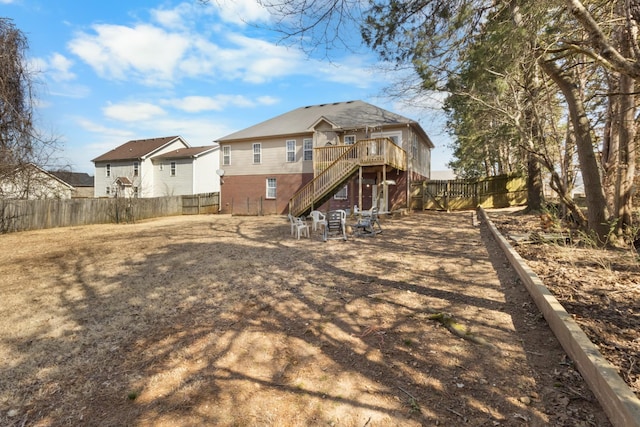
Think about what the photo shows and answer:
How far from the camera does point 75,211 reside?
17.9 metres

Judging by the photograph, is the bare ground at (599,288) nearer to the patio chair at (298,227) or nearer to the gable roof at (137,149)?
the patio chair at (298,227)

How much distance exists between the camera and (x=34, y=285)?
6172 millimetres

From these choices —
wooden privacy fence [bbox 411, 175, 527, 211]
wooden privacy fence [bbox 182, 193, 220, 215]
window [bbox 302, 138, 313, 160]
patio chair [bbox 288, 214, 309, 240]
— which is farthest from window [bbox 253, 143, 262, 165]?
patio chair [bbox 288, 214, 309, 240]

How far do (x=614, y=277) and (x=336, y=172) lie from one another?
12164 millimetres

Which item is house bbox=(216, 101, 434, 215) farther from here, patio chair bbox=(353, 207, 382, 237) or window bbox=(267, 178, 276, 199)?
patio chair bbox=(353, 207, 382, 237)

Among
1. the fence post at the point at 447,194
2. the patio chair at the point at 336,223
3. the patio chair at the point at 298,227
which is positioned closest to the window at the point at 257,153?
the patio chair at the point at 298,227

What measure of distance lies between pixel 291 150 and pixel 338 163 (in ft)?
20.3

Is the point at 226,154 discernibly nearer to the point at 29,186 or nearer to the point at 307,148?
the point at 307,148

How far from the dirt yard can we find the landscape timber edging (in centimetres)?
10

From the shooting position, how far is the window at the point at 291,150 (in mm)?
21094

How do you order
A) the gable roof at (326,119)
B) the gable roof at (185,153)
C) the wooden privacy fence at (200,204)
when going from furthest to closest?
the gable roof at (185,153) < the wooden privacy fence at (200,204) < the gable roof at (326,119)

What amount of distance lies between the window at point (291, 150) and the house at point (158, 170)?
38.9 feet

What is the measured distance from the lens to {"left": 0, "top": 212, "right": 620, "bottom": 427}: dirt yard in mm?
2566

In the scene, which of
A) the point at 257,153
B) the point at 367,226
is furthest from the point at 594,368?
the point at 257,153
